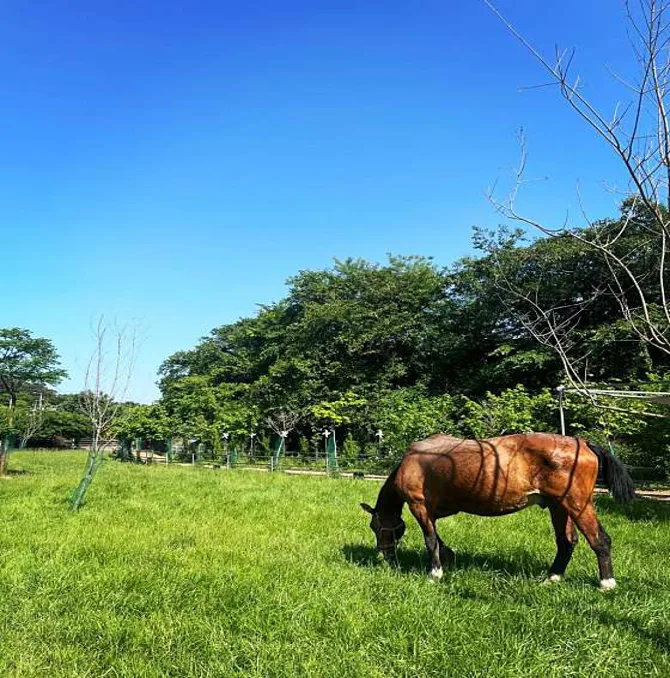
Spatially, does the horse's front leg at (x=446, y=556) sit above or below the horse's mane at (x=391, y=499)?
below

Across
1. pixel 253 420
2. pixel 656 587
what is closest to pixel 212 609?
pixel 656 587

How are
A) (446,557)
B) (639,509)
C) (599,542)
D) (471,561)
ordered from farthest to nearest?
1. (639,509)
2. (471,561)
3. (446,557)
4. (599,542)

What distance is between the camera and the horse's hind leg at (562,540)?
16.8ft

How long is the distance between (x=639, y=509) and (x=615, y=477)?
16.2 ft

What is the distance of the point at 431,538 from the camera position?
5.34 meters

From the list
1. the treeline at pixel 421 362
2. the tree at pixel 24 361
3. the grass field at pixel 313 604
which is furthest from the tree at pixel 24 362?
the grass field at pixel 313 604

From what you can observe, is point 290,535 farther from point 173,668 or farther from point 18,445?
Answer: point 18,445

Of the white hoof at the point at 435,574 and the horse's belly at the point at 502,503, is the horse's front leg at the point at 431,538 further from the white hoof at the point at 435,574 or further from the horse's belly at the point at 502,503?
the horse's belly at the point at 502,503

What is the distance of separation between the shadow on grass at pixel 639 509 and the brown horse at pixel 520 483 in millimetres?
3897

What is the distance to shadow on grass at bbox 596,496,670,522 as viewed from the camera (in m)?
8.55

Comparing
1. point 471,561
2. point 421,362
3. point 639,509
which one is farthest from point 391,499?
point 421,362

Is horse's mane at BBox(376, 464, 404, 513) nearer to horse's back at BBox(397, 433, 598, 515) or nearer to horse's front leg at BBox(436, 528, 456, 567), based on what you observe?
horse's back at BBox(397, 433, 598, 515)

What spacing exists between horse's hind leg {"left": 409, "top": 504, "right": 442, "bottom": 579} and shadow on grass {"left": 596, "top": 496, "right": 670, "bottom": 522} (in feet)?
14.8

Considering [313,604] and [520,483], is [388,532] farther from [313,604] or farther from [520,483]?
[313,604]
